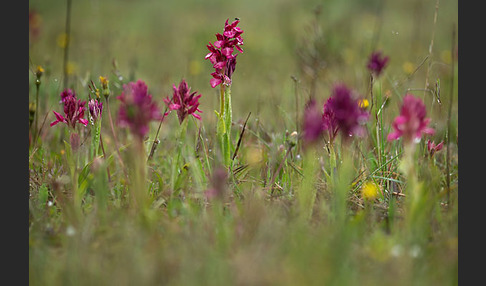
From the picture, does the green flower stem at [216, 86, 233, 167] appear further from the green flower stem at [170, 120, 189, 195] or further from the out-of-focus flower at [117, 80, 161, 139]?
the out-of-focus flower at [117, 80, 161, 139]

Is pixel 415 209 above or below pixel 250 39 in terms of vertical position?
below

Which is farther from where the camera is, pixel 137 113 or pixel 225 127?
pixel 225 127

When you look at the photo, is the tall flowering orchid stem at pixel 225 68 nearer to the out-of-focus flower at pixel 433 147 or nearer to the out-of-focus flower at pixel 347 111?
the out-of-focus flower at pixel 347 111

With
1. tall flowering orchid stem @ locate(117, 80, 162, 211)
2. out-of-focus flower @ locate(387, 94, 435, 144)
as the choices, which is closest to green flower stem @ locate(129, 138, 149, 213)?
tall flowering orchid stem @ locate(117, 80, 162, 211)

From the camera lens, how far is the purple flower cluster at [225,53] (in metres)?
2.52

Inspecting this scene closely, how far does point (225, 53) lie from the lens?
2529 millimetres

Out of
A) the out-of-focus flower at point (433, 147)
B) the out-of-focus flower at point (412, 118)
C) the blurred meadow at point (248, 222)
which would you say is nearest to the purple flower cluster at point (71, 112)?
the blurred meadow at point (248, 222)

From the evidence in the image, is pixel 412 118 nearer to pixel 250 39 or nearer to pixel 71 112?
pixel 71 112

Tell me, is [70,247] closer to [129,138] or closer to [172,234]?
[172,234]

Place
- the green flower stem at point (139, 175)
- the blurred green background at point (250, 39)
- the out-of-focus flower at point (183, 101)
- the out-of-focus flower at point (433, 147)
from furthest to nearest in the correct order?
the blurred green background at point (250, 39) < the out-of-focus flower at point (433, 147) < the out-of-focus flower at point (183, 101) < the green flower stem at point (139, 175)

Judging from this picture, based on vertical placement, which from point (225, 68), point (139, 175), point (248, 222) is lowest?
point (248, 222)

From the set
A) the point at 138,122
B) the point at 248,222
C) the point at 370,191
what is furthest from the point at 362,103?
the point at 138,122

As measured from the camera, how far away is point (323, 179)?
8.95ft

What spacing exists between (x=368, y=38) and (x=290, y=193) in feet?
18.4
